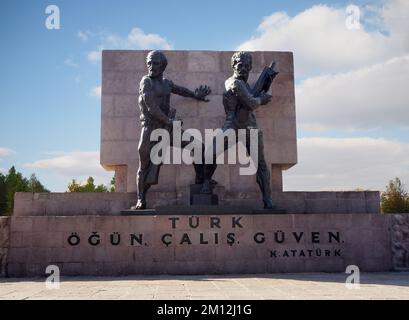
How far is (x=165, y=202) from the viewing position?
39.6 feet

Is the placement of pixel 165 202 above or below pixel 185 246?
above

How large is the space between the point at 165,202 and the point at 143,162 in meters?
2.29

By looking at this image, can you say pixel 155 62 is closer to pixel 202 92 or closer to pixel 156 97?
pixel 156 97

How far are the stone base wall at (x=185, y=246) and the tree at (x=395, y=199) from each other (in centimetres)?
4136

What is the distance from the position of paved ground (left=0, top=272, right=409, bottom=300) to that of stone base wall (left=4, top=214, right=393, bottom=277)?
53 cm

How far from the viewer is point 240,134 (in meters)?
10.2

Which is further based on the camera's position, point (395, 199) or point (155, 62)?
point (395, 199)

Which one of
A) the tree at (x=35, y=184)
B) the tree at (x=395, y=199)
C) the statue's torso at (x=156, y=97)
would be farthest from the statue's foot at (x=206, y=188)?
the tree at (x=35, y=184)

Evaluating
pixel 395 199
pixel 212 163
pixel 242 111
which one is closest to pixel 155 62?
pixel 242 111

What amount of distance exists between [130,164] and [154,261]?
399cm

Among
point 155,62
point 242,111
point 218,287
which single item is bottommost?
point 218,287

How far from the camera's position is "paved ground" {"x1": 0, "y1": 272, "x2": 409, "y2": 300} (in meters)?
6.00
